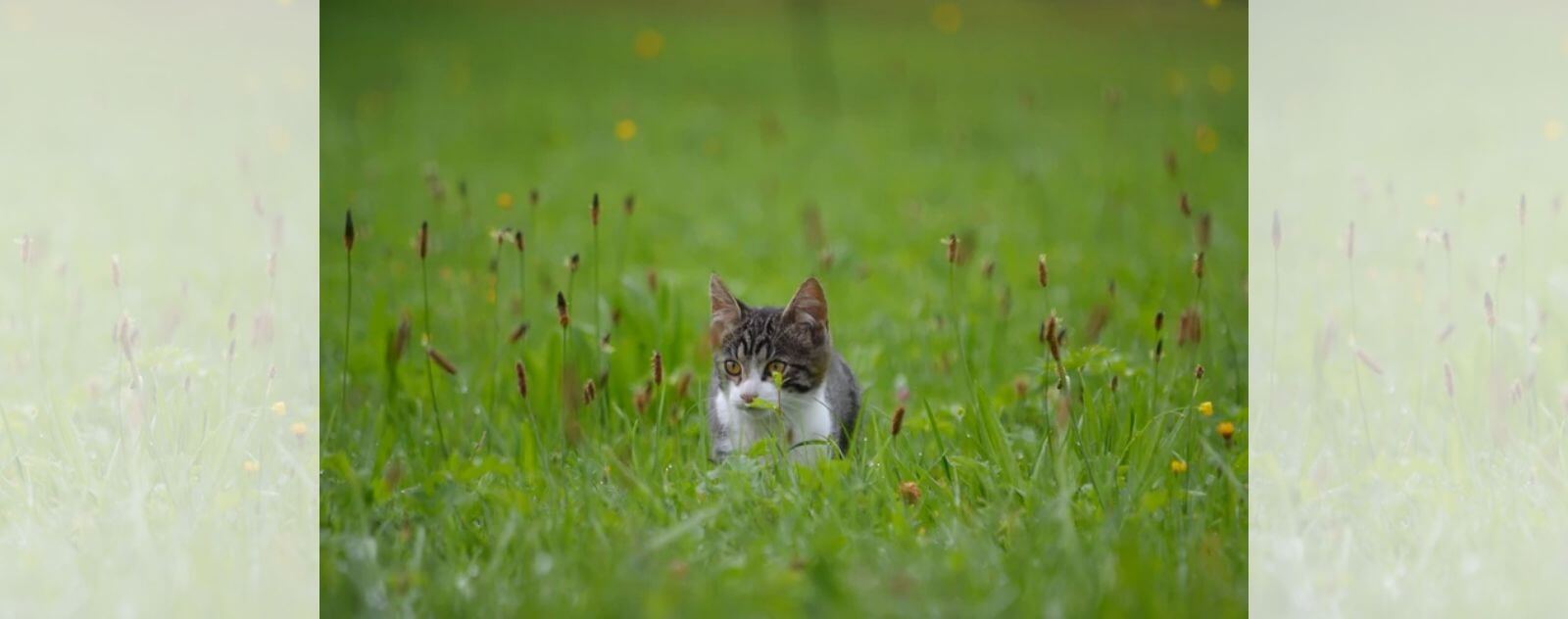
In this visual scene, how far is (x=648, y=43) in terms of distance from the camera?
862 cm

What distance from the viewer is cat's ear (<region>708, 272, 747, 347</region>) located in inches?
125

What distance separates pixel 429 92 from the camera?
7625mm

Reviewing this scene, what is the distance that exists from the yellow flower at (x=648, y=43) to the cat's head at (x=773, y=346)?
18.3ft

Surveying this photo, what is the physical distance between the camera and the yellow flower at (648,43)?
8547mm

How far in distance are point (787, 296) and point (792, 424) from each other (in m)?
1.57

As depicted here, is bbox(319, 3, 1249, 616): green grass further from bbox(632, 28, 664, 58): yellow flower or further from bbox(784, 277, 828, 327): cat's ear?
bbox(784, 277, 828, 327): cat's ear

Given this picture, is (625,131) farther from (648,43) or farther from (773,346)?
(773,346)
